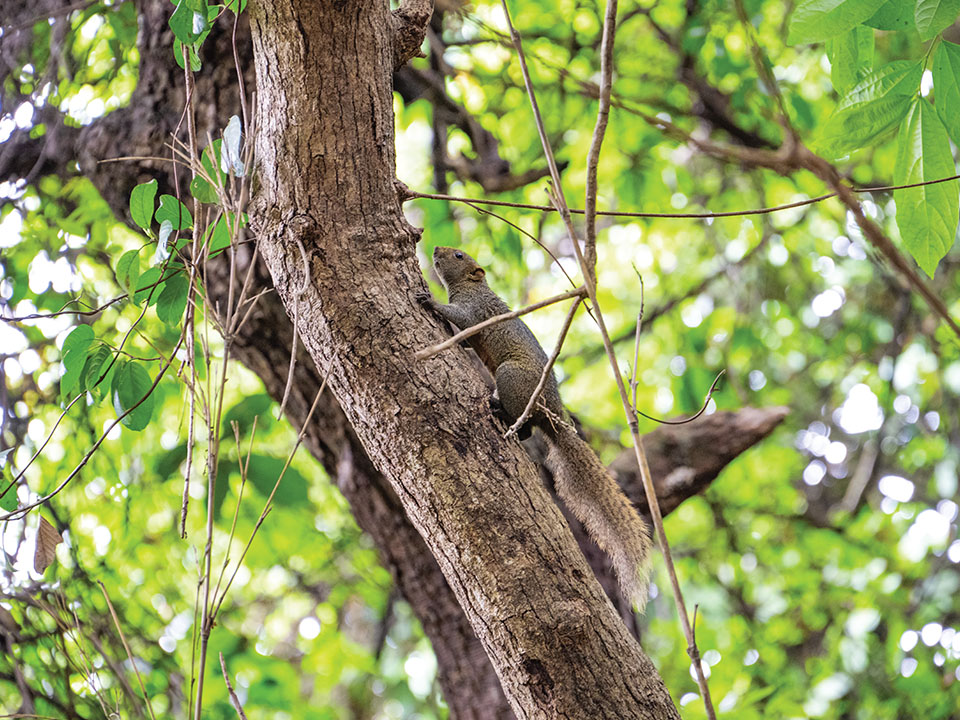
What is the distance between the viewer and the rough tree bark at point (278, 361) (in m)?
2.59

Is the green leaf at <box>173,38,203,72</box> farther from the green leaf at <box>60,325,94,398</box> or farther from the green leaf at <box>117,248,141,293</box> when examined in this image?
the green leaf at <box>60,325,94,398</box>

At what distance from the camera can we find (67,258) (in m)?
2.84

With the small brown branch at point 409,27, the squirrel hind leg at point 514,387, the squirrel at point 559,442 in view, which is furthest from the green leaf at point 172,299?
the squirrel hind leg at point 514,387

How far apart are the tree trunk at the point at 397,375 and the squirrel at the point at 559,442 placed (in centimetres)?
17

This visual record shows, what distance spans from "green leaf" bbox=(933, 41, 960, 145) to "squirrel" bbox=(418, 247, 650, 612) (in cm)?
90

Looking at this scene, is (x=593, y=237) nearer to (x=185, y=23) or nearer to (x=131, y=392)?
(x=185, y=23)

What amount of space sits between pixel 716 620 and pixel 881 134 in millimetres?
4250

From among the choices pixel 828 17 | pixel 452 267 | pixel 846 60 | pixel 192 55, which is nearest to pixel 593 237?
pixel 828 17

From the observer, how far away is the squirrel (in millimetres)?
1996

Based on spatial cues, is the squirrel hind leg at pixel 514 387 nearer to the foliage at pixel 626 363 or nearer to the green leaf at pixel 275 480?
the foliage at pixel 626 363

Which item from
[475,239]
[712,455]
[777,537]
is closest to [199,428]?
[475,239]

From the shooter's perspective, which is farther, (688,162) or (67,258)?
(688,162)

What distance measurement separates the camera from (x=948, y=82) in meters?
1.28

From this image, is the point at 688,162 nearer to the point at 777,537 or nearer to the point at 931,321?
the point at 931,321
